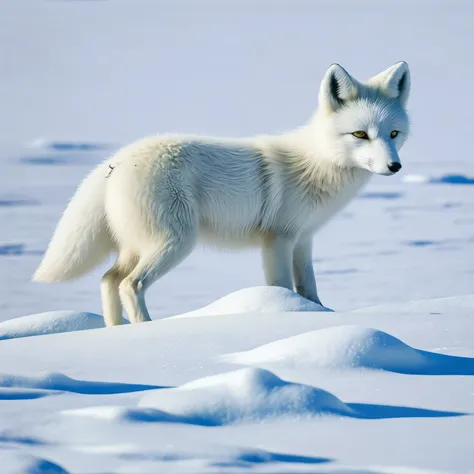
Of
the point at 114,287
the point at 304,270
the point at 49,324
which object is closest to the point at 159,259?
the point at 114,287

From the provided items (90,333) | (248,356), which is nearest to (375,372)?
(248,356)

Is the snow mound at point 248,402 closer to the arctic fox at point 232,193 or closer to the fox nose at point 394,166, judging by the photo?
the arctic fox at point 232,193

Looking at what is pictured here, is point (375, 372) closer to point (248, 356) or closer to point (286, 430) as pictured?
point (248, 356)

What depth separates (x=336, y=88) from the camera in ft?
21.4

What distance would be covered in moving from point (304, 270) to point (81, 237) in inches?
67.6

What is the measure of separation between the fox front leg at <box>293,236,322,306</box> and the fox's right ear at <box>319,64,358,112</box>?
1.05 meters

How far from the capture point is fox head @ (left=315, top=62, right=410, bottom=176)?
6.38 m

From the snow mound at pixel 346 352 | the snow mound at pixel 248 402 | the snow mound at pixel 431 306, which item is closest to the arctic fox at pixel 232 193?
the snow mound at pixel 431 306

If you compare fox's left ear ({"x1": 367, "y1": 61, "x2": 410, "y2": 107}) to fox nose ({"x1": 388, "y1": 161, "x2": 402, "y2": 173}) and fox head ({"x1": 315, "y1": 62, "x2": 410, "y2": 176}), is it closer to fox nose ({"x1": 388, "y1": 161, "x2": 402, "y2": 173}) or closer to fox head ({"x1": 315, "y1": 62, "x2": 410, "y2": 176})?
fox head ({"x1": 315, "y1": 62, "x2": 410, "y2": 176})

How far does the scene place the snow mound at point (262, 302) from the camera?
5.90m

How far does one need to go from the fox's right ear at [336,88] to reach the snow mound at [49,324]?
2355 mm

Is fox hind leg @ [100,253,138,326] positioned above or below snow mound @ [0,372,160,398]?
below

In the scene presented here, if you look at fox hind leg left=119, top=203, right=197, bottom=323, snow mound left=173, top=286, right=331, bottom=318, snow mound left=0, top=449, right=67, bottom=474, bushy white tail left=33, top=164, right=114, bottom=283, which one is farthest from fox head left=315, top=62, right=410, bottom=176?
snow mound left=0, top=449, right=67, bottom=474

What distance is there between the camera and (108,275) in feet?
21.4
